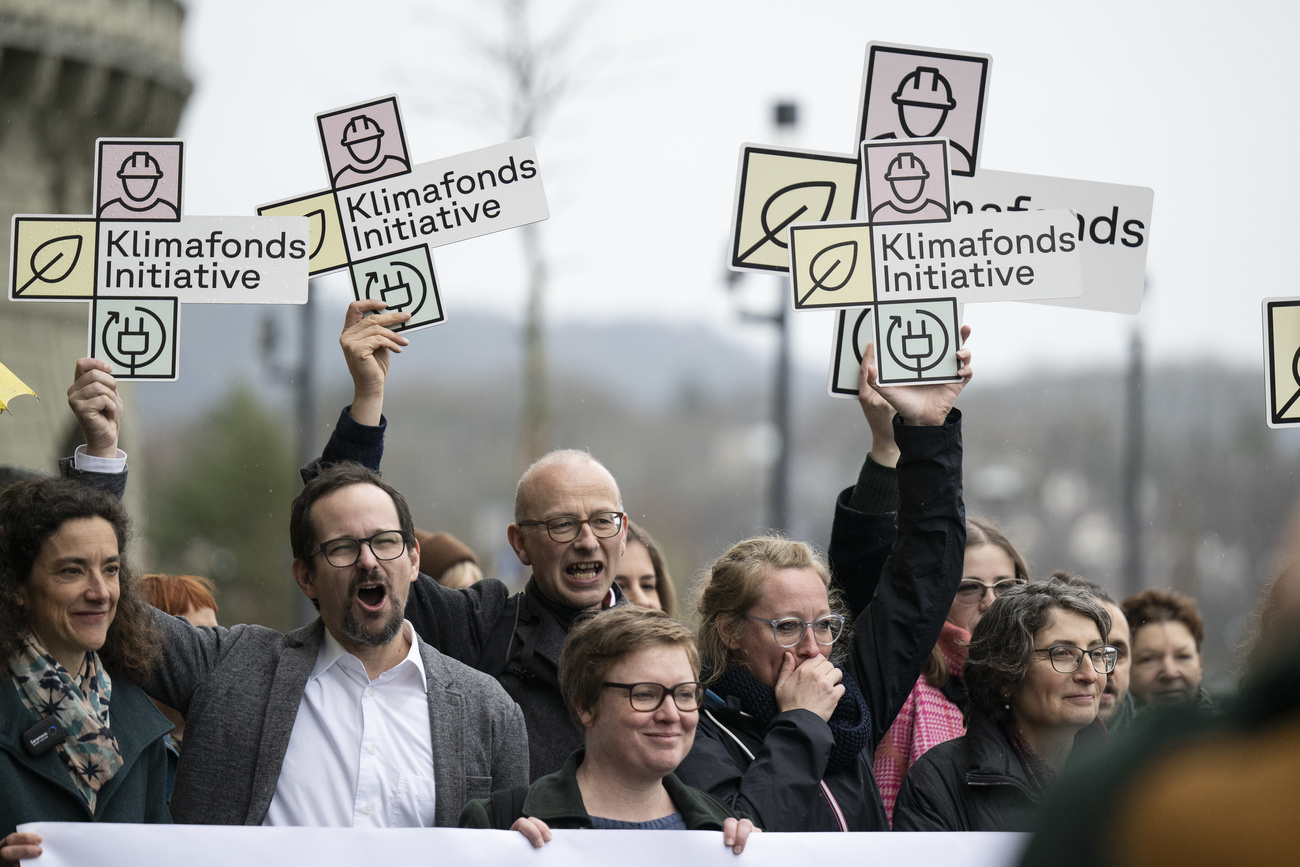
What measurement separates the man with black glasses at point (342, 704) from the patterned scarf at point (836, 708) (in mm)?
495

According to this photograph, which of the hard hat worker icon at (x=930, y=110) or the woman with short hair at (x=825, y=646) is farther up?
the hard hat worker icon at (x=930, y=110)

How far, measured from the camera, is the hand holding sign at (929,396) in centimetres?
347

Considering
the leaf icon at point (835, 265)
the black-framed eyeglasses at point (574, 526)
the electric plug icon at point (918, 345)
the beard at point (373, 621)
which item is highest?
the leaf icon at point (835, 265)

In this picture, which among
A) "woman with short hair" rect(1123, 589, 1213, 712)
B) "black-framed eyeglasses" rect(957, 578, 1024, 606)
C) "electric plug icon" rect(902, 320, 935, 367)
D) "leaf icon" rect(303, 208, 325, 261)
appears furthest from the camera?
"woman with short hair" rect(1123, 589, 1213, 712)

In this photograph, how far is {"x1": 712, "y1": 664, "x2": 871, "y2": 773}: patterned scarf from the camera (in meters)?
3.09

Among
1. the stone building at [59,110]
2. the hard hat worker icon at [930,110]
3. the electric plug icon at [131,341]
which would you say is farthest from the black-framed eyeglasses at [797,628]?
the stone building at [59,110]

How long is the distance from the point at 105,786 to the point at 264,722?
32 cm

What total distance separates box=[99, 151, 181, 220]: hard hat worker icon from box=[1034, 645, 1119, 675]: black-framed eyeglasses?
2.39 metres

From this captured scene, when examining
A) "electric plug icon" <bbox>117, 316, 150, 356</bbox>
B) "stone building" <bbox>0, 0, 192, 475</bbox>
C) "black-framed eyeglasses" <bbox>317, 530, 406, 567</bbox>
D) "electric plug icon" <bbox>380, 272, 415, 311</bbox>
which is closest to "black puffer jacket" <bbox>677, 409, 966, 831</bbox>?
"black-framed eyeglasses" <bbox>317, 530, 406, 567</bbox>

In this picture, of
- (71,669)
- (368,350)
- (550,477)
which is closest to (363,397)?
(368,350)

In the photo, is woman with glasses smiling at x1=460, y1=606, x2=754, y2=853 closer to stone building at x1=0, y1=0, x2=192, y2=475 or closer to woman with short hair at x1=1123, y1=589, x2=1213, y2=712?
woman with short hair at x1=1123, y1=589, x2=1213, y2=712

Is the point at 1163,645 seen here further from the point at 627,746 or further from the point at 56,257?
the point at 56,257

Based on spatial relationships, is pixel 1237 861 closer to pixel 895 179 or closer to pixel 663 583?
pixel 895 179

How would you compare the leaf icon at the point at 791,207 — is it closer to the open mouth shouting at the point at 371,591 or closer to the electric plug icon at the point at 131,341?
the open mouth shouting at the point at 371,591
